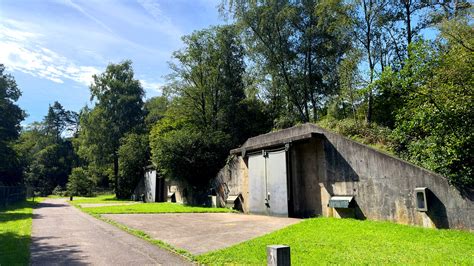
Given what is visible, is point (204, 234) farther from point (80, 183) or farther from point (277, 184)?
point (80, 183)

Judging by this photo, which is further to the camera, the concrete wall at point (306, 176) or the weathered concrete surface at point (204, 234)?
the concrete wall at point (306, 176)

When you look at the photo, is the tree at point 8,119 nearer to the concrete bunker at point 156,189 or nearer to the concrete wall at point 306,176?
the concrete bunker at point 156,189

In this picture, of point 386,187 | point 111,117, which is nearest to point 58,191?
point 111,117

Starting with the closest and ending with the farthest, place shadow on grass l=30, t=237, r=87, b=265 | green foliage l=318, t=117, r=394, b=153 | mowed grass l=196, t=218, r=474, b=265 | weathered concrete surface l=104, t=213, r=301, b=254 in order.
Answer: mowed grass l=196, t=218, r=474, b=265 → shadow on grass l=30, t=237, r=87, b=265 → weathered concrete surface l=104, t=213, r=301, b=254 → green foliage l=318, t=117, r=394, b=153

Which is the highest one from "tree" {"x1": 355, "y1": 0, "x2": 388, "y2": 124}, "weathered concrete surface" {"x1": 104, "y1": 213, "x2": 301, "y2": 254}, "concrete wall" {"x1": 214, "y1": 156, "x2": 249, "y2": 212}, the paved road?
"tree" {"x1": 355, "y1": 0, "x2": 388, "y2": 124}

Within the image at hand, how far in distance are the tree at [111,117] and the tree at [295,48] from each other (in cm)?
2329

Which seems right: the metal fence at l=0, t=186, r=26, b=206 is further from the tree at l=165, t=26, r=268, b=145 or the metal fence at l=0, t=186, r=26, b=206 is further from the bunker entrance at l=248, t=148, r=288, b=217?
the bunker entrance at l=248, t=148, r=288, b=217

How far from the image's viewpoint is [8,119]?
93.5 feet

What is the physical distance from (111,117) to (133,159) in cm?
850

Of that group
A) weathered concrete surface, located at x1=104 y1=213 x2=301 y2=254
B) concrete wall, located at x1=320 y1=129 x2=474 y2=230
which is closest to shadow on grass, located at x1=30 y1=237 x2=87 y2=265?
weathered concrete surface, located at x1=104 y1=213 x2=301 y2=254

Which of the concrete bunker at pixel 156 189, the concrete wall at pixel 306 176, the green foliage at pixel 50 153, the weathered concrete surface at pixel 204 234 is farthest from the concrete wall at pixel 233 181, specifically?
the green foliage at pixel 50 153

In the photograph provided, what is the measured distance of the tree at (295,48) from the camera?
2356 centimetres

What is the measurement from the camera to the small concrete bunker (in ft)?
30.2

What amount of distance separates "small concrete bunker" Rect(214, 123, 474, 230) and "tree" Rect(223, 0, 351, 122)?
345 inches
